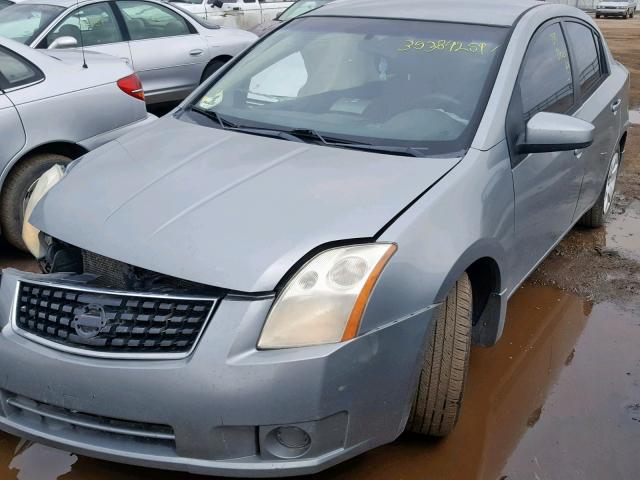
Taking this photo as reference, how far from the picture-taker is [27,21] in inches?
278

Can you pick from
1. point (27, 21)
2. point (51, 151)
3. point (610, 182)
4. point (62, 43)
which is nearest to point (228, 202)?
point (51, 151)

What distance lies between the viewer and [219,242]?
232 cm

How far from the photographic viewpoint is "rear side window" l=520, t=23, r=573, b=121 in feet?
11.0

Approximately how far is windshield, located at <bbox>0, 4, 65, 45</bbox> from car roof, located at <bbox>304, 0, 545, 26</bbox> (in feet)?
12.7

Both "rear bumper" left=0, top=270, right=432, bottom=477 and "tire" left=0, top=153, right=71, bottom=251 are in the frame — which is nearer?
"rear bumper" left=0, top=270, right=432, bottom=477

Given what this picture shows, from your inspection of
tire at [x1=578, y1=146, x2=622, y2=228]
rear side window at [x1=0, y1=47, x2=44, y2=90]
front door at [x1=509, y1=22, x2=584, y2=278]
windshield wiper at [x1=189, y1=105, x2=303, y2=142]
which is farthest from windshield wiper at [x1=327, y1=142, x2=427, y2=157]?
rear side window at [x1=0, y1=47, x2=44, y2=90]

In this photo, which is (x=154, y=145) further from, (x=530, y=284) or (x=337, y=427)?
(x=530, y=284)

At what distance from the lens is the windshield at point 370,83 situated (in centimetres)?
310

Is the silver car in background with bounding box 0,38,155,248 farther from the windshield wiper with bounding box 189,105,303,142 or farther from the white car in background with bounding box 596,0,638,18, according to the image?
the white car in background with bounding box 596,0,638,18

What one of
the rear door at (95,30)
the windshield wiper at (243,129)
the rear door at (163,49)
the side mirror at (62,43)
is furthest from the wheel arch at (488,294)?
the rear door at (163,49)

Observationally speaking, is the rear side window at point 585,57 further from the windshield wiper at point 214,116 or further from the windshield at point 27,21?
the windshield at point 27,21

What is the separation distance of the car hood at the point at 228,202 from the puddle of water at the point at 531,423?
87 cm

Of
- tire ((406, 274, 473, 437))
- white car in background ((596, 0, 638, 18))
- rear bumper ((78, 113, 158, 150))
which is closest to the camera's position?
tire ((406, 274, 473, 437))

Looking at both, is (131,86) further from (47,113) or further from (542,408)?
(542,408)
